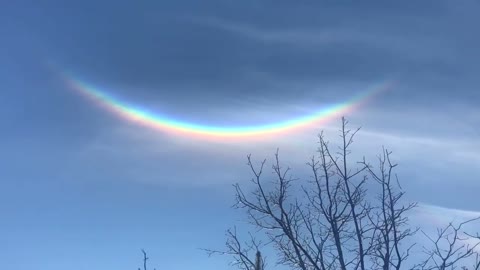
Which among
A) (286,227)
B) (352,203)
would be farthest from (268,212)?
(352,203)

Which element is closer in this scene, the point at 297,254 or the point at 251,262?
the point at 297,254

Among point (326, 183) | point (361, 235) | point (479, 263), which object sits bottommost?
point (479, 263)

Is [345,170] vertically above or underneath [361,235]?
above

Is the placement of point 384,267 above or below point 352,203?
below

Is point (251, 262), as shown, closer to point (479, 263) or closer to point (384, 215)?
point (384, 215)

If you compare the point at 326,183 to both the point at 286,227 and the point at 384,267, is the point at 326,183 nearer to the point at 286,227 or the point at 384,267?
the point at 286,227

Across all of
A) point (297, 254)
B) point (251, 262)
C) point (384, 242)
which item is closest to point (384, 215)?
point (384, 242)

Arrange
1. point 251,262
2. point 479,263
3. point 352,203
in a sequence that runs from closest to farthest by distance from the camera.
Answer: point 479,263
point 352,203
point 251,262

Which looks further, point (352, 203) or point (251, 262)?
point (251, 262)

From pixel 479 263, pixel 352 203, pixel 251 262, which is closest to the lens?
pixel 479 263
